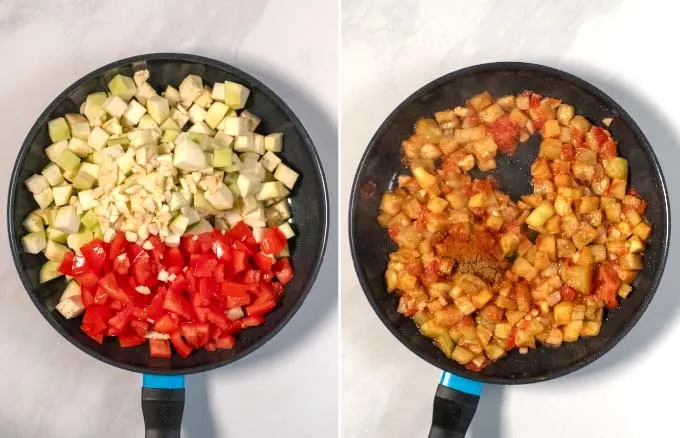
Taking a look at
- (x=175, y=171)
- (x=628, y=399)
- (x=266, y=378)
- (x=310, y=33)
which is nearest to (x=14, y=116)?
(x=175, y=171)

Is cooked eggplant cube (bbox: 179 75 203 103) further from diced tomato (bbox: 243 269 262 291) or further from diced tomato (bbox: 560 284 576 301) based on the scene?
diced tomato (bbox: 560 284 576 301)

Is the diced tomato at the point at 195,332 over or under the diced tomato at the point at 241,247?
under

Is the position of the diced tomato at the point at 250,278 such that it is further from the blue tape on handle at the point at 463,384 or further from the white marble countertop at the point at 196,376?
the blue tape on handle at the point at 463,384

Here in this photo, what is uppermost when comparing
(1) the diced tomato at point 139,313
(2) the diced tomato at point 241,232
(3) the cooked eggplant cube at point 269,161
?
(3) the cooked eggplant cube at point 269,161

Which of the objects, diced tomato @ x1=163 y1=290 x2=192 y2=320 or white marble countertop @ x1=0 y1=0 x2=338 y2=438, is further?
white marble countertop @ x1=0 y1=0 x2=338 y2=438

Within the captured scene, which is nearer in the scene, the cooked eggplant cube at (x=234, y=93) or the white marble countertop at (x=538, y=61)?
the cooked eggplant cube at (x=234, y=93)

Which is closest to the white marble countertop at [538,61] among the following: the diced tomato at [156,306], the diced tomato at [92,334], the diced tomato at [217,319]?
the diced tomato at [217,319]

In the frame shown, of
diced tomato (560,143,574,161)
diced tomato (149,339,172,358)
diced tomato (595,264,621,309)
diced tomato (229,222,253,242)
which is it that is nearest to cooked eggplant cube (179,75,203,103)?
diced tomato (229,222,253,242)
